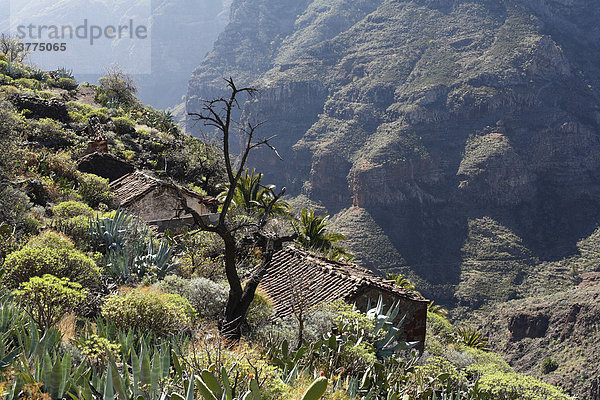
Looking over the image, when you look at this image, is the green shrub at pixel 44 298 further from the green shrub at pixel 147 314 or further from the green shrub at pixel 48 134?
the green shrub at pixel 48 134

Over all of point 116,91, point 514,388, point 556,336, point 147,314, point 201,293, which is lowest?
point 556,336

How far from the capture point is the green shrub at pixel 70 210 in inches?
401

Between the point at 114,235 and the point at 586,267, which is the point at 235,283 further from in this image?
the point at 586,267

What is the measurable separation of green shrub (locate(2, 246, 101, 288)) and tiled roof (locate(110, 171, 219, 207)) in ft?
17.3

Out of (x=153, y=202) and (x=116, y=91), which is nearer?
(x=153, y=202)

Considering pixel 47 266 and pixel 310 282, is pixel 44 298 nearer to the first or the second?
pixel 47 266

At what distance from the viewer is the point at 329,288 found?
984 centimetres

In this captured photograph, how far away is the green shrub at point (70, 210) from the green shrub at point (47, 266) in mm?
3518

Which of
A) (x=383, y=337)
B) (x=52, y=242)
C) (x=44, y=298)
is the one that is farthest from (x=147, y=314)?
(x=383, y=337)

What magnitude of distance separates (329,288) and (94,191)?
7.35m

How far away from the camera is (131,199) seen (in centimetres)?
1285

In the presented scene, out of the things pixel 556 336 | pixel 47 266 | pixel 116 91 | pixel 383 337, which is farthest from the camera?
pixel 556 336

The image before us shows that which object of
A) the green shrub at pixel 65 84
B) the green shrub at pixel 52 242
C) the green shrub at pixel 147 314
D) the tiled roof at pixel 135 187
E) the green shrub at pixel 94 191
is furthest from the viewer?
the green shrub at pixel 65 84

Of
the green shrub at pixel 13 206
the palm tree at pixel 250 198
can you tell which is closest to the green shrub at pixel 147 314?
the green shrub at pixel 13 206
